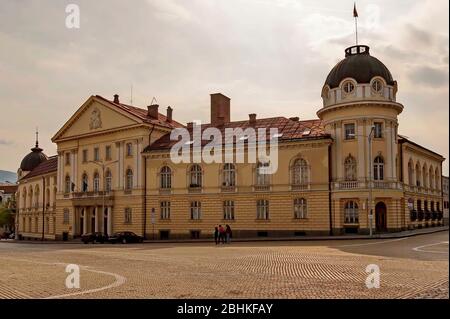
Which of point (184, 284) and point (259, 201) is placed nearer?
point (184, 284)

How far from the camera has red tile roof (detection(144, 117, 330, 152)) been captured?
49.3m

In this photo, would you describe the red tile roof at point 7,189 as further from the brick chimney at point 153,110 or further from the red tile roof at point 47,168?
the brick chimney at point 153,110

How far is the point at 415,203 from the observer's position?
55281 millimetres

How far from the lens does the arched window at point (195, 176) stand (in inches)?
2125

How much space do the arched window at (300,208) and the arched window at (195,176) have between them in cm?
1039

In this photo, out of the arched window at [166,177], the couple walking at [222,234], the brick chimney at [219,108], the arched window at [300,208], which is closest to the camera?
the couple walking at [222,234]

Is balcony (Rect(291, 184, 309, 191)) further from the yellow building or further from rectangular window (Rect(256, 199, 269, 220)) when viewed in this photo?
Answer: rectangular window (Rect(256, 199, 269, 220))

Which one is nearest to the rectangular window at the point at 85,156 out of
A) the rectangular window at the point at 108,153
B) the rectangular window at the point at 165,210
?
the rectangular window at the point at 108,153

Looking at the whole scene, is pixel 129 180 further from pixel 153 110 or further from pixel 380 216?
pixel 380 216

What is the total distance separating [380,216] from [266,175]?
1071 cm

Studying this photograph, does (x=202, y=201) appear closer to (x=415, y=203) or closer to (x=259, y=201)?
(x=259, y=201)

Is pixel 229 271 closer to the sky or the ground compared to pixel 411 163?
closer to the ground

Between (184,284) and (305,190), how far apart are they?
32.7m
